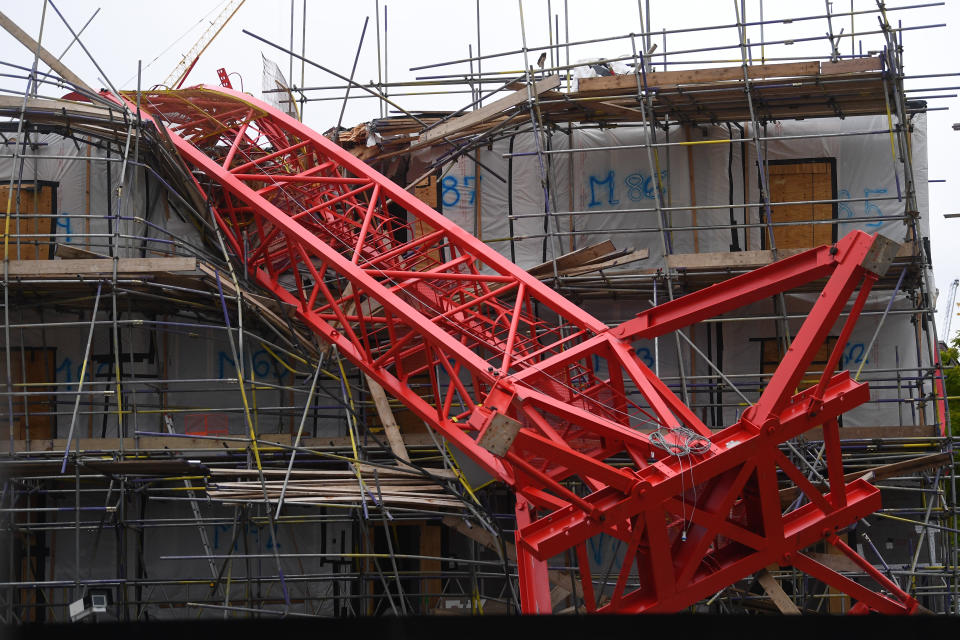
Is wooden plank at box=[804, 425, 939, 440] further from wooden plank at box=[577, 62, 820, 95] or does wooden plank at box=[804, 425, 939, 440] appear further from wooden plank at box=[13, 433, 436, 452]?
wooden plank at box=[13, 433, 436, 452]

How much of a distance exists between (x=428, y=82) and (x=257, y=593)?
26.0 feet

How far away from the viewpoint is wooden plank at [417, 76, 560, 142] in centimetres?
1316

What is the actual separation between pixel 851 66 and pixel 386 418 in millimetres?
7716

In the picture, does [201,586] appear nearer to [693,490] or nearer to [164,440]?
[164,440]

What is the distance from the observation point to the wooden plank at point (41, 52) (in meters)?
12.7

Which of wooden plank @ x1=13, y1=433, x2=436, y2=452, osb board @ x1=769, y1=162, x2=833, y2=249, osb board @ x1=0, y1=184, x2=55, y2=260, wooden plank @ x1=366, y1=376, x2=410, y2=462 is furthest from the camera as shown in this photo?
osb board @ x1=0, y1=184, x2=55, y2=260

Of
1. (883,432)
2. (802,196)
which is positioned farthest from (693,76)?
(883,432)

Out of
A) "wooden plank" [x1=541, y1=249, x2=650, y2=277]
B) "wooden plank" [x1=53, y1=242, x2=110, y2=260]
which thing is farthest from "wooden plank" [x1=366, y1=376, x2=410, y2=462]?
"wooden plank" [x1=53, y1=242, x2=110, y2=260]

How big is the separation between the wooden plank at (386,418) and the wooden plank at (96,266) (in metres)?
2.85

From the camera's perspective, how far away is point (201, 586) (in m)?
13.4

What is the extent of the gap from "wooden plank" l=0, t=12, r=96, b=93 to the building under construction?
0.12m

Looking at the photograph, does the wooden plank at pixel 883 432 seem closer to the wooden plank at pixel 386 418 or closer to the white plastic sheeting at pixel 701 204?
the white plastic sheeting at pixel 701 204

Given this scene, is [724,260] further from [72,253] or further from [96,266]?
[72,253]

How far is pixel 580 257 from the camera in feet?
42.4
